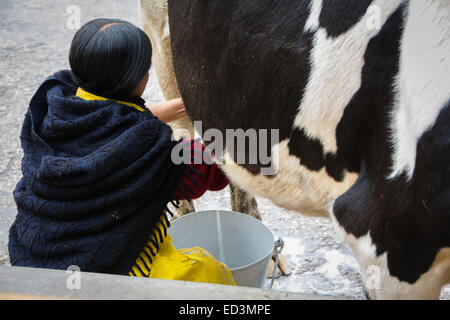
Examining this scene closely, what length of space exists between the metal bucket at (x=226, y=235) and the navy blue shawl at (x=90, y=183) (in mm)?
724

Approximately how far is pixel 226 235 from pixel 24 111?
2109mm

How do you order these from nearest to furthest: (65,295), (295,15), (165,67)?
(65,295) → (295,15) → (165,67)

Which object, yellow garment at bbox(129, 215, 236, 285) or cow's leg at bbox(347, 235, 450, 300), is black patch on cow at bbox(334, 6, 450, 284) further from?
yellow garment at bbox(129, 215, 236, 285)

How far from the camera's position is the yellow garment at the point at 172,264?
3.76ft

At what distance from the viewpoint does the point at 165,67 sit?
2.17m

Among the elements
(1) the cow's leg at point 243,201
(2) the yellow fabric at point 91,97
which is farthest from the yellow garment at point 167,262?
(1) the cow's leg at point 243,201

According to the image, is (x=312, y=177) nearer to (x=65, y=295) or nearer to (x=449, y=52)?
(x=449, y=52)

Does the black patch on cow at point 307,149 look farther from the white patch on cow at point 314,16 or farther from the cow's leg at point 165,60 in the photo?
the cow's leg at point 165,60

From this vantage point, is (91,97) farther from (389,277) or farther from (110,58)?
(389,277)

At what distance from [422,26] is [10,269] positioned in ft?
3.24

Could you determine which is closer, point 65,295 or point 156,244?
point 65,295

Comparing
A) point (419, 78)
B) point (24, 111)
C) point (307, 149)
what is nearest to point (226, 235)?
point (307, 149)

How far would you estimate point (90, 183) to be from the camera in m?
1.02

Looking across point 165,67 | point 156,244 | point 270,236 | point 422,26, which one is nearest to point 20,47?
point 165,67
